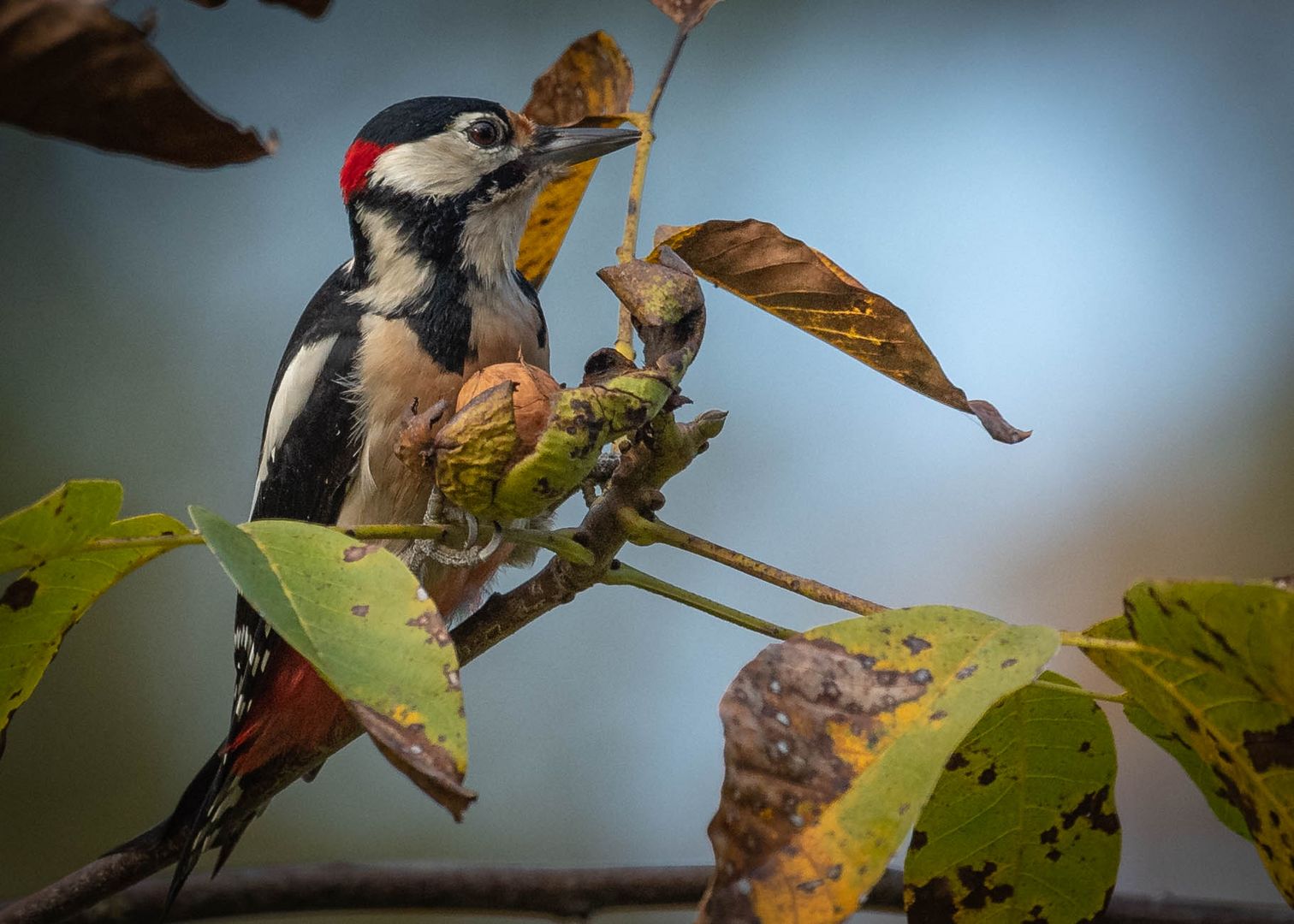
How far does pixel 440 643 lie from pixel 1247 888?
4.26 meters

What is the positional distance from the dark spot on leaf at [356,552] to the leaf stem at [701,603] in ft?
1.07

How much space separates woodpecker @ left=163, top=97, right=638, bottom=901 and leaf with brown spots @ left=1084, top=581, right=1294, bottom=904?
45.2 inches

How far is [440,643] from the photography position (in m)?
0.75

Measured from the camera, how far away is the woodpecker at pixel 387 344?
193cm

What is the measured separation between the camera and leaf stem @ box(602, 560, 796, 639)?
1.04m

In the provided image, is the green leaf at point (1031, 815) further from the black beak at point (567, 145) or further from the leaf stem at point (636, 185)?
the black beak at point (567, 145)

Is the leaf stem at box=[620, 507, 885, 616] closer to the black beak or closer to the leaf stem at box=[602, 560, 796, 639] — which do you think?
the leaf stem at box=[602, 560, 796, 639]

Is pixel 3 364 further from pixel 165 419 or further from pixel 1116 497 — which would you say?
pixel 1116 497

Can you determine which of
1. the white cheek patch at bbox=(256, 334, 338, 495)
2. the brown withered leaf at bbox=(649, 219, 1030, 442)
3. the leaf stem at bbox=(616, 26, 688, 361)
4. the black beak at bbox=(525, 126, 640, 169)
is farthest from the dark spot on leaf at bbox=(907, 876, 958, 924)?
the black beak at bbox=(525, 126, 640, 169)

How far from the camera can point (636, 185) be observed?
4.23 ft

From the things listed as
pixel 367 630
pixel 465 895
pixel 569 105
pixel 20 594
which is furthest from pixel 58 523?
pixel 569 105

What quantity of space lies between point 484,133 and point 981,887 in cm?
164

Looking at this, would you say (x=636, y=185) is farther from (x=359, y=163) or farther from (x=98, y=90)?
(x=359, y=163)

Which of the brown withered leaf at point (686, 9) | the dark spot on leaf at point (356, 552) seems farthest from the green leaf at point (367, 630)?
the brown withered leaf at point (686, 9)
